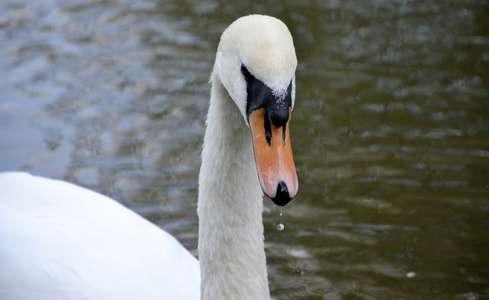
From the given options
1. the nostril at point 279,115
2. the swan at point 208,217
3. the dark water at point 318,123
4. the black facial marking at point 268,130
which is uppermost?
the nostril at point 279,115

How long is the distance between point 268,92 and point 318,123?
3.73 m

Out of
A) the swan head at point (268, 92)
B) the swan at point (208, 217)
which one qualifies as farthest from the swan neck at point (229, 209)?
the swan head at point (268, 92)

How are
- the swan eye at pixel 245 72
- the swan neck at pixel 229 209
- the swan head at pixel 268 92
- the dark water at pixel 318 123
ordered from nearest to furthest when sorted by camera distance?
the swan head at pixel 268 92, the swan eye at pixel 245 72, the swan neck at pixel 229 209, the dark water at pixel 318 123

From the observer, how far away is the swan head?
2.46 meters

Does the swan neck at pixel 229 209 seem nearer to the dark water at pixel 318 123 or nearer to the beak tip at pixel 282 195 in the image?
the beak tip at pixel 282 195

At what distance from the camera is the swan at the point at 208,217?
99.3 inches

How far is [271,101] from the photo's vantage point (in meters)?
2.48

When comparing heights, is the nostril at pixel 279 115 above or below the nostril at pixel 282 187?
above

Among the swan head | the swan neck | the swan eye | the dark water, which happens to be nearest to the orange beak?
the swan head

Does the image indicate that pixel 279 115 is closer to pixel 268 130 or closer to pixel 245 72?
pixel 268 130

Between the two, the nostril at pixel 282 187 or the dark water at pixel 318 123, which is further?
the dark water at pixel 318 123

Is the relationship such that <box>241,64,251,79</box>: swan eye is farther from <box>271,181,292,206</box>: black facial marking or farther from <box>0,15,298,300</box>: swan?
<box>271,181,292,206</box>: black facial marking

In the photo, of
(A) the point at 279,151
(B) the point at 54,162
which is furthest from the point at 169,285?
(B) the point at 54,162

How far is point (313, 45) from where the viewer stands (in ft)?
24.7
